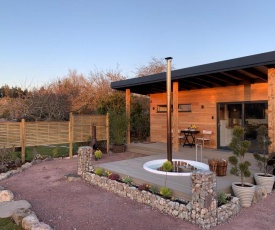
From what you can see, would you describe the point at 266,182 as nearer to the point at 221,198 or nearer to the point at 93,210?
the point at 221,198

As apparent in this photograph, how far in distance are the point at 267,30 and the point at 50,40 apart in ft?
37.1

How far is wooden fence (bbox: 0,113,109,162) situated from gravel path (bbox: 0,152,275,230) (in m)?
2.31

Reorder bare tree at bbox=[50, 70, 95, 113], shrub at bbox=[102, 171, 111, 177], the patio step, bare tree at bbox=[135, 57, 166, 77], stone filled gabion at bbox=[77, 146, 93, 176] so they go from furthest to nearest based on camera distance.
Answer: bare tree at bbox=[135, 57, 166, 77] → bare tree at bbox=[50, 70, 95, 113] → the patio step → stone filled gabion at bbox=[77, 146, 93, 176] → shrub at bbox=[102, 171, 111, 177]

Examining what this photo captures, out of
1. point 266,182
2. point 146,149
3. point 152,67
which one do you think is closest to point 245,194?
point 266,182

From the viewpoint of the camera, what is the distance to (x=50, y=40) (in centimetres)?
1244

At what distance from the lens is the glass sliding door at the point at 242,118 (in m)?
7.84

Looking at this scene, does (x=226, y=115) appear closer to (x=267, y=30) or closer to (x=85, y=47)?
(x=267, y=30)

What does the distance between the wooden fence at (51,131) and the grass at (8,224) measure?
4.50 m

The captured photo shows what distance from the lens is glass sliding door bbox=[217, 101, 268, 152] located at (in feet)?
25.7

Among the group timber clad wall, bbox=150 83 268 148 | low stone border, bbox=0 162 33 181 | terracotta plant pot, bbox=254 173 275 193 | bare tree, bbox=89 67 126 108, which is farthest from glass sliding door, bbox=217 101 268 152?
bare tree, bbox=89 67 126 108

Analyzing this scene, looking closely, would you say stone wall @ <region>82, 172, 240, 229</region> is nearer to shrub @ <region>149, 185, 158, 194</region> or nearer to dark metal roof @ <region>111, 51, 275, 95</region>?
shrub @ <region>149, 185, 158, 194</region>

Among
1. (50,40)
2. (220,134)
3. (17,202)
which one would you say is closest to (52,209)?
(17,202)

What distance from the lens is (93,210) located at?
4.05 meters

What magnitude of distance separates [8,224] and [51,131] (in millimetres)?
5437
